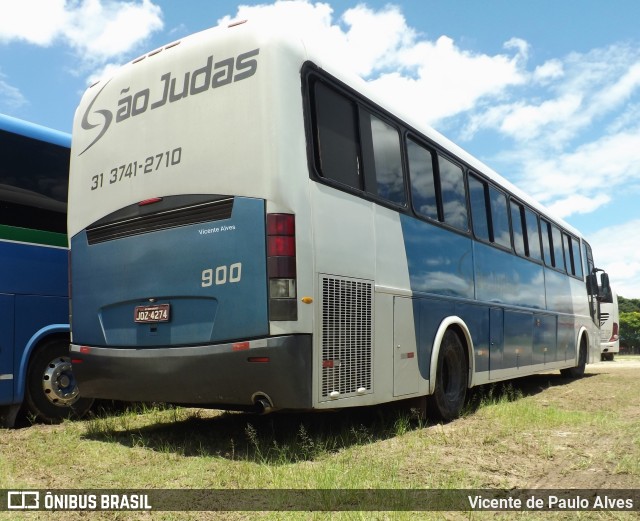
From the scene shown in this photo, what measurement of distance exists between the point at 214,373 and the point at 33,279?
3.16 meters

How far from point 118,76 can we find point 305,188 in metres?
2.51

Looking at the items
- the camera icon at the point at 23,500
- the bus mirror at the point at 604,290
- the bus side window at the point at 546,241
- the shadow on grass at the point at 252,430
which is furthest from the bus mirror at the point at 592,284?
the camera icon at the point at 23,500

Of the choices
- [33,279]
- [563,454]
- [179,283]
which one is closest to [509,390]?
[563,454]

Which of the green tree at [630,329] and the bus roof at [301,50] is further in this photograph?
the green tree at [630,329]

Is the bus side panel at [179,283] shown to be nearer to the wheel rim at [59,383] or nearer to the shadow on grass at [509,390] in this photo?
the wheel rim at [59,383]

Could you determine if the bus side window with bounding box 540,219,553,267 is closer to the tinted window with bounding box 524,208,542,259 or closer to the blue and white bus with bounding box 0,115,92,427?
the tinted window with bounding box 524,208,542,259

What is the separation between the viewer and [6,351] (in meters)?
7.24

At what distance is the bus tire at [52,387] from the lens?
760 centimetres

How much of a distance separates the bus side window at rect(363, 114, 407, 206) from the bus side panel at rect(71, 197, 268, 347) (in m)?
1.60

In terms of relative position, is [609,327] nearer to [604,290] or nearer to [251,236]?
[604,290]

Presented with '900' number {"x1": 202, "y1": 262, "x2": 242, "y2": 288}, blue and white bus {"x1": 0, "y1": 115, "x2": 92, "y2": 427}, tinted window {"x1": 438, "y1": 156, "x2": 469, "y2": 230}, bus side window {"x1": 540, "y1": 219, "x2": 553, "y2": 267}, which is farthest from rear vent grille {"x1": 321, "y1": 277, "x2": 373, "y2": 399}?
bus side window {"x1": 540, "y1": 219, "x2": 553, "y2": 267}

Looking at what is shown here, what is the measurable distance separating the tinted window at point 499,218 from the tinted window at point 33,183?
19.0 ft

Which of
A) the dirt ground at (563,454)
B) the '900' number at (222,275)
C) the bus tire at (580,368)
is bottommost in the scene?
the dirt ground at (563,454)

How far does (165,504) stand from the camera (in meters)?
4.33
